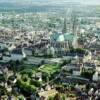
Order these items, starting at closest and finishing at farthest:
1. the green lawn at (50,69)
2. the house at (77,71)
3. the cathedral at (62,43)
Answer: the house at (77,71) → the green lawn at (50,69) → the cathedral at (62,43)

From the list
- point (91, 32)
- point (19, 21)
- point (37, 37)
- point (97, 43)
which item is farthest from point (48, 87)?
point (19, 21)

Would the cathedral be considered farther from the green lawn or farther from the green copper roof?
the green lawn

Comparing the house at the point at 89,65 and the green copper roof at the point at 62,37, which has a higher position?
the green copper roof at the point at 62,37

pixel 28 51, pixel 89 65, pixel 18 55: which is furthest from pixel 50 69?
pixel 28 51

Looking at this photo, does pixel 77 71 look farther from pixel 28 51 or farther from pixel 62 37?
pixel 62 37

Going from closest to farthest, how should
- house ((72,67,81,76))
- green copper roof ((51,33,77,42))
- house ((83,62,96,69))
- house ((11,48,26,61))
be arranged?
house ((72,67,81,76)), house ((83,62,96,69)), house ((11,48,26,61)), green copper roof ((51,33,77,42))

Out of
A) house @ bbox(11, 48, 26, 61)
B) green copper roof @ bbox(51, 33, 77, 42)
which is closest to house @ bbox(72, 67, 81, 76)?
house @ bbox(11, 48, 26, 61)

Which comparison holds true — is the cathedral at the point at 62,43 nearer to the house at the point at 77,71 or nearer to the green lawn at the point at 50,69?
the green lawn at the point at 50,69

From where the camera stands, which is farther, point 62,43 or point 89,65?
point 62,43

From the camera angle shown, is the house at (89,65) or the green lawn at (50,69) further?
the house at (89,65)

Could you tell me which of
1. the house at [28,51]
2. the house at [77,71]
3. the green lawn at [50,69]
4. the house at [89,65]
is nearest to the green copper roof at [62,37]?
the house at [28,51]

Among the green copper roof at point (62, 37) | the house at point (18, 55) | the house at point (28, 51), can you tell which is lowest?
the house at point (28, 51)
